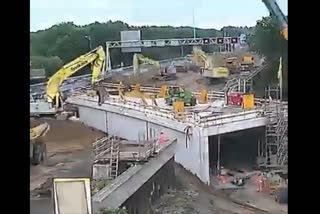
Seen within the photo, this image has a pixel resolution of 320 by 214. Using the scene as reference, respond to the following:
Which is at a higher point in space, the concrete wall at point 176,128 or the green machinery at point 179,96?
the green machinery at point 179,96

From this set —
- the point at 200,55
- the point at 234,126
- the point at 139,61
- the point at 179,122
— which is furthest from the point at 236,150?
the point at 139,61

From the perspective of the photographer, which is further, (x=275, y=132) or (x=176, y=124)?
(x=176, y=124)

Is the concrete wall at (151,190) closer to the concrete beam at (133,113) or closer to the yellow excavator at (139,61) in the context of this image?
the concrete beam at (133,113)

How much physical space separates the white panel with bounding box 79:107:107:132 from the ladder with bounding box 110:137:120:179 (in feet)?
0.17

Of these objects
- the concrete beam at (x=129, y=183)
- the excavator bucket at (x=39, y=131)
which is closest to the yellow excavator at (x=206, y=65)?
the concrete beam at (x=129, y=183)

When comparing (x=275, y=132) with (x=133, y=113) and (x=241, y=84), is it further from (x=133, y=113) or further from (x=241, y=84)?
(x=133, y=113)

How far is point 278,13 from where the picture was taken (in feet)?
3.88

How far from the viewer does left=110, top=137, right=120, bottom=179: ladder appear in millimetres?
1314

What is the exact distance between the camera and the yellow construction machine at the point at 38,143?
1095 mm

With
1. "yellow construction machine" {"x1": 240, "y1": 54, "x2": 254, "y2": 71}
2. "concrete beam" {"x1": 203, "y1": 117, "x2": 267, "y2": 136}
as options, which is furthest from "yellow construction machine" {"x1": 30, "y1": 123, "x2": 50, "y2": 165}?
"yellow construction machine" {"x1": 240, "y1": 54, "x2": 254, "y2": 71}

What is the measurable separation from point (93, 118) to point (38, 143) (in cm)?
27

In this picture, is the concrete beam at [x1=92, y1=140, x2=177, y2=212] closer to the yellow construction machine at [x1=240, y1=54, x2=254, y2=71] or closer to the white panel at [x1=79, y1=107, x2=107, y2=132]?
the white panel at [x1=79, y1=107, x2=107, y2=132]
